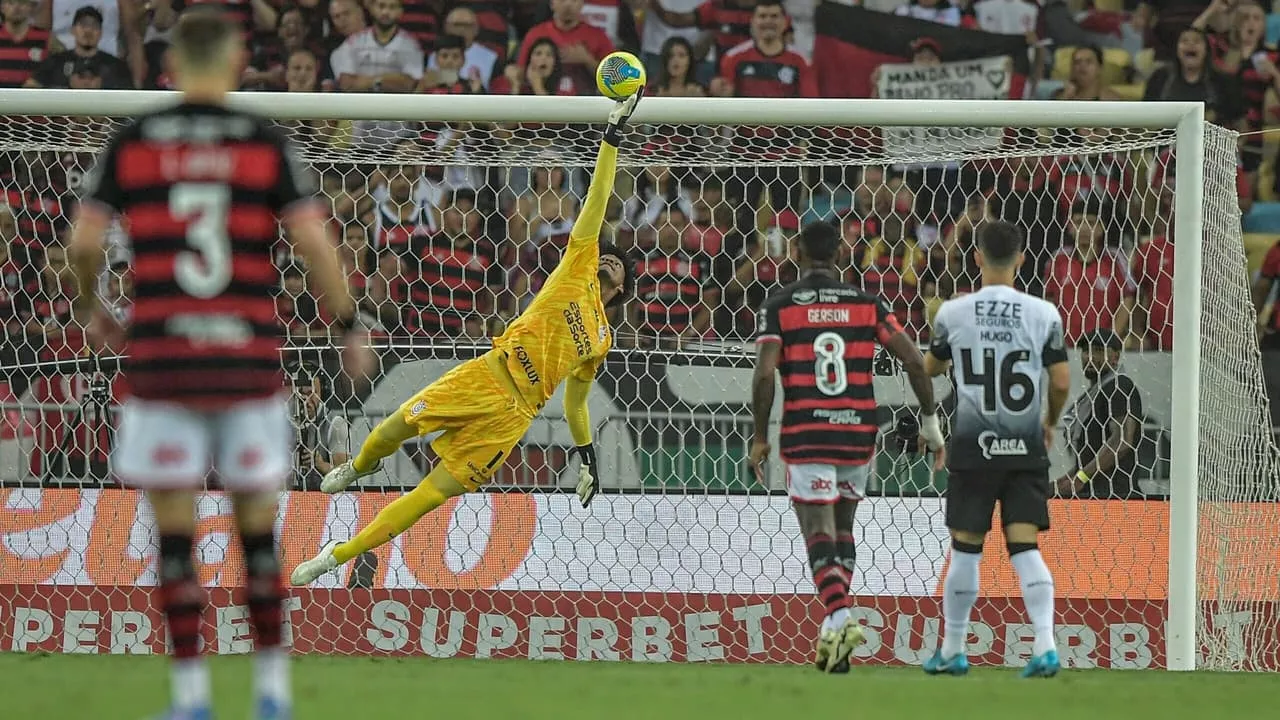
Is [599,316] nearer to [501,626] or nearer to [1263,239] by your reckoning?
[501,626]

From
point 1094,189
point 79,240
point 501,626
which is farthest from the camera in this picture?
point 1094,189

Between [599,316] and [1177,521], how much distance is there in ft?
8.71

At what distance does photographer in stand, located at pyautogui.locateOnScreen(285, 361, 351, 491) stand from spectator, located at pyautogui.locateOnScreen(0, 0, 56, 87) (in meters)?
4.35

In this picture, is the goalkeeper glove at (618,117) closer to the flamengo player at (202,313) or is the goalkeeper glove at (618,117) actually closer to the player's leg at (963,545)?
the player's leg at (963,545)

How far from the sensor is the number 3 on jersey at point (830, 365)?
6.27 m

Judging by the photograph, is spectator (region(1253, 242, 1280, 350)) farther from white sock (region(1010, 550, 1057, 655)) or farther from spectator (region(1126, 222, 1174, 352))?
white sock (region(1010, 550, 1057, 655))

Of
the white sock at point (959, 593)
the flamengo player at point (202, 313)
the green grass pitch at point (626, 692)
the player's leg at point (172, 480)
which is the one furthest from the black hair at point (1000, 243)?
the player's leg at point (172, 480)

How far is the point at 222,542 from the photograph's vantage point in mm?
7875

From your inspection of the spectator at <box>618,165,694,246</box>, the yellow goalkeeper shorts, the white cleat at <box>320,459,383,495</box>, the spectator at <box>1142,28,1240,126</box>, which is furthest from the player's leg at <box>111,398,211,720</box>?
the spectator at <box>1142,28,1240,126</box>

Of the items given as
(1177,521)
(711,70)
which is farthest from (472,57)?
(1177,521)

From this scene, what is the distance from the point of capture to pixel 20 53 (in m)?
11.3

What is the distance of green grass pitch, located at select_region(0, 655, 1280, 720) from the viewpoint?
4477 mm

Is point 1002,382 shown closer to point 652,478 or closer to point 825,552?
point 825,552

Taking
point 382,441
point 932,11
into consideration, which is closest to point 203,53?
point 382,441
